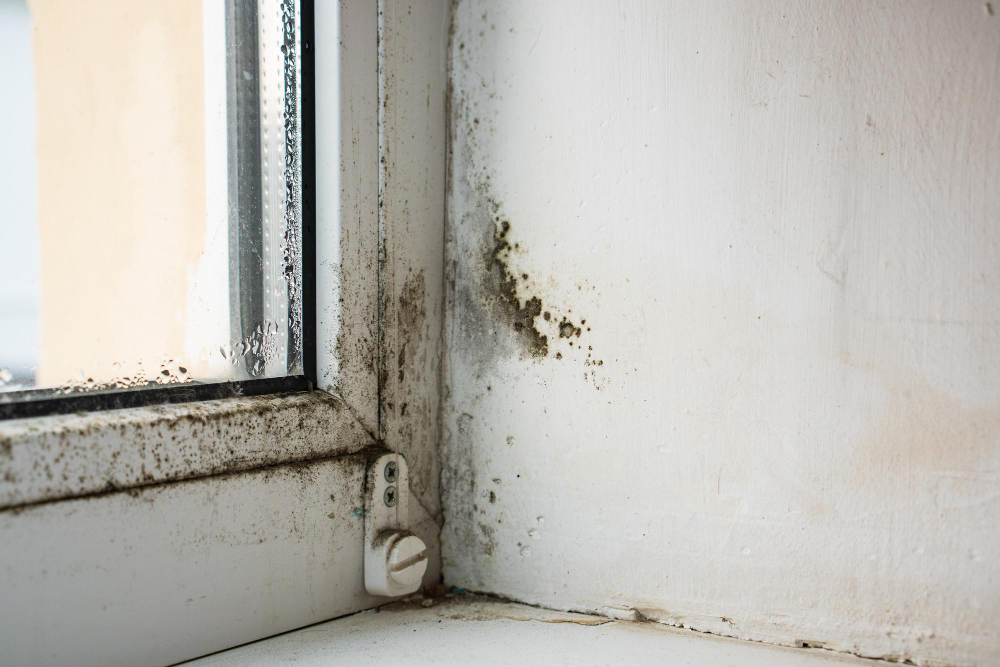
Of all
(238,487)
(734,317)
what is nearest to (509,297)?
(734,317)

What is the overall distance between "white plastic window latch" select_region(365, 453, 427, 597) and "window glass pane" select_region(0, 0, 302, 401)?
0.61 ft

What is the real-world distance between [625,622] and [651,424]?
0.79ft

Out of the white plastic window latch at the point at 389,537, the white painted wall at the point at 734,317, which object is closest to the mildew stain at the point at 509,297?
the white painted wall at the point at 734,317

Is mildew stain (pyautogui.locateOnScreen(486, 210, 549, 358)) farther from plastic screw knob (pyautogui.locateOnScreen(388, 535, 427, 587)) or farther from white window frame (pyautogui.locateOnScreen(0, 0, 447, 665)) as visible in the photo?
plastic screw knob (pyautogui.locateOnScreen(388, 535, 427, 587))

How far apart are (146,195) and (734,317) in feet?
2.16

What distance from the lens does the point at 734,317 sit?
0.85 meters

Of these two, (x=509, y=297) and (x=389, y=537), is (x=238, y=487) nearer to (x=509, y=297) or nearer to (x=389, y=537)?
(x=389, y=537)

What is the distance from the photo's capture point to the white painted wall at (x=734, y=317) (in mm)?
764

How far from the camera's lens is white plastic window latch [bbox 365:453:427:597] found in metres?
0.94

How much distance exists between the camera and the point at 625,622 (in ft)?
2.98

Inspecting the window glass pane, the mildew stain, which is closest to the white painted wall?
the mildew stain

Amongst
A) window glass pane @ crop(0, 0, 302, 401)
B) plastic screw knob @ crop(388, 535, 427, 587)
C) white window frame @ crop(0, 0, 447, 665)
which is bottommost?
plastic screw knob @ crop(388, 535, 427, 587)

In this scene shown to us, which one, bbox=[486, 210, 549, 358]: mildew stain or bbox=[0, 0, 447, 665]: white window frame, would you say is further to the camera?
bbox=[486, 210, 549, 358]: mildew stain

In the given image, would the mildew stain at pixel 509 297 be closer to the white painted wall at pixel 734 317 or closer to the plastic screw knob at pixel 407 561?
the white painted wall at pixel 734 317
